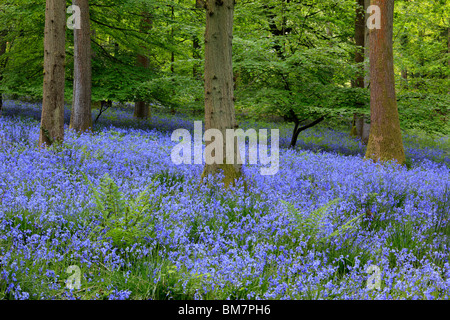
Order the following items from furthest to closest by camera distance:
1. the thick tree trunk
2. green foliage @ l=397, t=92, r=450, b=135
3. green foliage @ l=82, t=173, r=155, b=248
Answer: green foliage @ l=397, t=92, r=450, b=135 < the thick tree trunk < green foliage @ l=82, t=173, r=155, b=248

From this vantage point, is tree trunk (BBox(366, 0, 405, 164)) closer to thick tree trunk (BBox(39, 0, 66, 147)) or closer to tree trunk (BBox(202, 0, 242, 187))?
tree trunk (BBox(202, 0, 242, 187))

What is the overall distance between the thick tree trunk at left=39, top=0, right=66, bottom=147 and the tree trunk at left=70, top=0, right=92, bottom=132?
10.8ft

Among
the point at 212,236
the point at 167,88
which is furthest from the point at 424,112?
the point at 212,236

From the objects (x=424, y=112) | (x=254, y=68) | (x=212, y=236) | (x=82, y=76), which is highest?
(x=254, y=68)

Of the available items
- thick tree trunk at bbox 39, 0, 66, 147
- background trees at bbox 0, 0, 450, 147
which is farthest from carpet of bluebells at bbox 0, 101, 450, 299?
background trees at bbox 0, 0, 450, 147

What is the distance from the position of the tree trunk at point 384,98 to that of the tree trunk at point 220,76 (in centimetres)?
496

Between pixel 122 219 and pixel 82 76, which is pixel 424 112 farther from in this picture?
pixel 122 219

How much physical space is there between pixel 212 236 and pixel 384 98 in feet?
23.9

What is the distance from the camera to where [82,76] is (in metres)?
10.9

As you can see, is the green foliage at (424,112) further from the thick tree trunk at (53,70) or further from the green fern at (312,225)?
the thick tree trunk at (53,70)

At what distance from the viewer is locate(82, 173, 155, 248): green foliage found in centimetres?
346

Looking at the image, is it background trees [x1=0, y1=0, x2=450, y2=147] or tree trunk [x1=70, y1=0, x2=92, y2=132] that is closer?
tree trunk [x1=70, y1=0, x2=92, y2=132]
